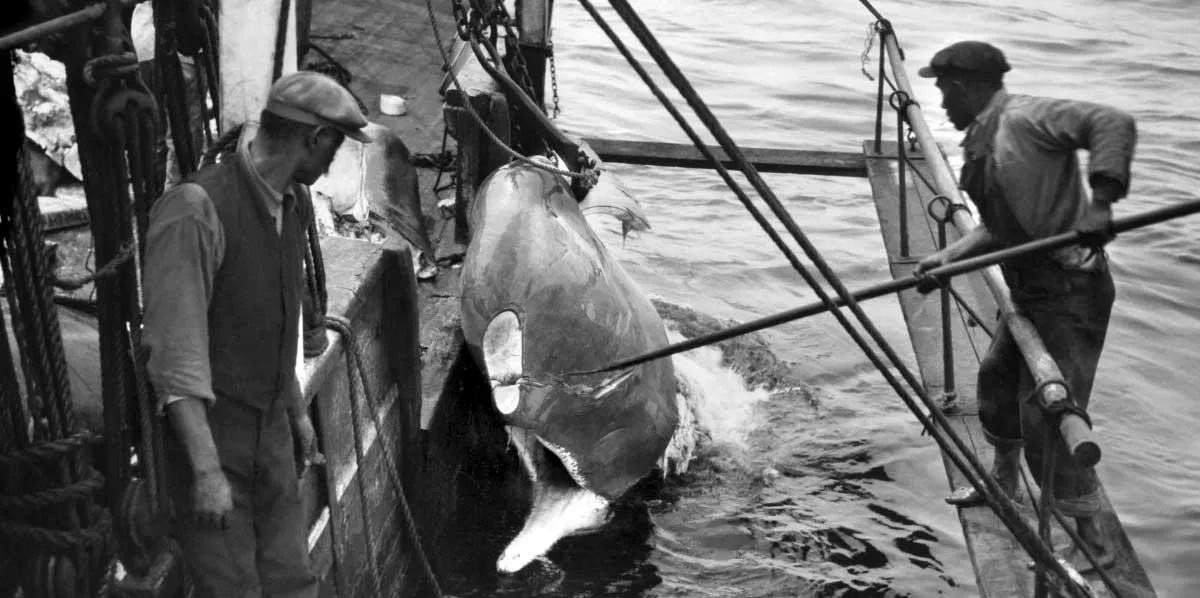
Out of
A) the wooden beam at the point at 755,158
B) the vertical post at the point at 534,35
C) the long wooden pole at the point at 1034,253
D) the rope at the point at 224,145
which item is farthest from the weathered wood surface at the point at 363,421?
the wooden beam at the point at 755,158

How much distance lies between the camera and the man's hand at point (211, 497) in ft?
10.8

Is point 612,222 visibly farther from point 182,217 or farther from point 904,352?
point 182,217

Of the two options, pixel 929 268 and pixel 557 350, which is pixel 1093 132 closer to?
pixel 929 268

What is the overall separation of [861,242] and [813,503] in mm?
5098

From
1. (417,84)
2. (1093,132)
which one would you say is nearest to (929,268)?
(1093,132)

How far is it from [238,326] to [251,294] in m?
0.10

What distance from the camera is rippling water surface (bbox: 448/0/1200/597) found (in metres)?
7.12

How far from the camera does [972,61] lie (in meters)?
5.00

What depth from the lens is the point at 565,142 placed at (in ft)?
23.2

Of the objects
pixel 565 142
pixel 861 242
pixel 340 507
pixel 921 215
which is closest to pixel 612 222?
pixel 565 142

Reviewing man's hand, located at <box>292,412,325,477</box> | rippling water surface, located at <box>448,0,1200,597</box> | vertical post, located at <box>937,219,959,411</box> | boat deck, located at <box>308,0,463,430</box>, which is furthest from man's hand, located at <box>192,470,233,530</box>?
vertical post, located at <box>937,219,959,411</box>

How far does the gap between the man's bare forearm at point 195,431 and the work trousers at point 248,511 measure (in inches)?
4.6

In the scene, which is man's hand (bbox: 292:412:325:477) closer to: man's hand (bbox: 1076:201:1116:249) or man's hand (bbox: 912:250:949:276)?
man's hand (bbox: 912:250:949:276)

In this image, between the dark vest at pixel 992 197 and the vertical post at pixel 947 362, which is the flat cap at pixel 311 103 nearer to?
the dark vest at pixel 992 197
